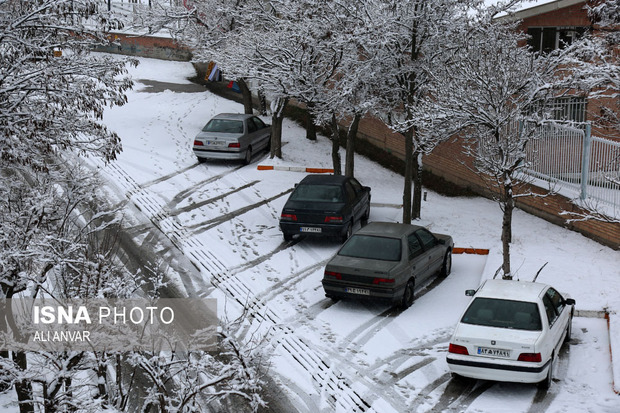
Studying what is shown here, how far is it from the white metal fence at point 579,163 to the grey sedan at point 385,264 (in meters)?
3.38

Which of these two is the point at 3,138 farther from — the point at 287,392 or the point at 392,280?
the point at 392,280

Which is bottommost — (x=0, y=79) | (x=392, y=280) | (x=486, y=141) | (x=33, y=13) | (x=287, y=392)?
(x=287, y=392)

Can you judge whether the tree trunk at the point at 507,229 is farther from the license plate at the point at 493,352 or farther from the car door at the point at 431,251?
the license plate at the point at 493,352

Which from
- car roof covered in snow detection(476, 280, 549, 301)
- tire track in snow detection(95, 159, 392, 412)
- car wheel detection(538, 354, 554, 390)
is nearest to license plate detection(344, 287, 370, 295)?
tire track in snow detection(95, 159, 392, 412)

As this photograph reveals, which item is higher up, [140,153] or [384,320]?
[140,153]

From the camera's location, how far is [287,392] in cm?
1097

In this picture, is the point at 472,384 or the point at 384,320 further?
the point at 384,320

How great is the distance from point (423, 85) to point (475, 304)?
705 cm

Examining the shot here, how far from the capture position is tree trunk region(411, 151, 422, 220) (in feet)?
63.6

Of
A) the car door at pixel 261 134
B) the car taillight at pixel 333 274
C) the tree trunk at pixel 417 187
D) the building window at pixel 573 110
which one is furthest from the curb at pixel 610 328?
the car door at pixel 261 134

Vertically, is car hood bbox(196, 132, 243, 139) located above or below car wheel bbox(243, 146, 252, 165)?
above

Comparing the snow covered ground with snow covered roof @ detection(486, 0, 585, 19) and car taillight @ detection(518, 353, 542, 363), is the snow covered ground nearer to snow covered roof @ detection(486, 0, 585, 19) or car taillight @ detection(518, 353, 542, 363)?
car taillight @ detection(518, 353, 542, 363)

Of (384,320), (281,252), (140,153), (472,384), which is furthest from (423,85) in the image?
(140,153)

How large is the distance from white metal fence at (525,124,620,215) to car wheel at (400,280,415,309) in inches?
166
